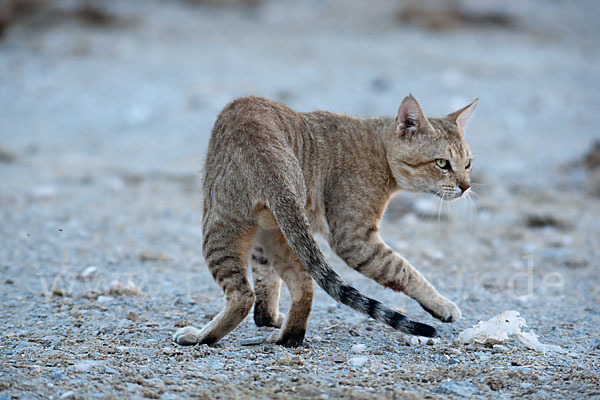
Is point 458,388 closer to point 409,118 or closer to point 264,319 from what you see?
point 264,319

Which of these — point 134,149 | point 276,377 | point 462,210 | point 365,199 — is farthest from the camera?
point 134,149

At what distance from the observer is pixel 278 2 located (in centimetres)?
1675

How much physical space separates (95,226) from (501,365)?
15.1 feet

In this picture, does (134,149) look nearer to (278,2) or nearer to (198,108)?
(198,108)

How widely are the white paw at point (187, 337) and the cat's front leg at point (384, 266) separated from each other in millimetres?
968

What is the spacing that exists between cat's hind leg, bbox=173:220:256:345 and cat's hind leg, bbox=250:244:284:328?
21.7 inches

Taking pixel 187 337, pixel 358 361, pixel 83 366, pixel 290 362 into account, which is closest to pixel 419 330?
pixel 358 361

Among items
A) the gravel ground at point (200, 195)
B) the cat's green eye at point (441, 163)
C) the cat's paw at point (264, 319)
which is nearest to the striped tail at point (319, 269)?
the gravel ground at point (200, 195)

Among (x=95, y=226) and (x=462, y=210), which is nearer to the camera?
(x=95, y=226)

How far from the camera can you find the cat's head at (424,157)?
4445mm

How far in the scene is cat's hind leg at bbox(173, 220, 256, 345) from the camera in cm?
377

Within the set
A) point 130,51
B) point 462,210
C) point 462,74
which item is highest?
point 462,74

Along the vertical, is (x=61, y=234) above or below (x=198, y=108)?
below

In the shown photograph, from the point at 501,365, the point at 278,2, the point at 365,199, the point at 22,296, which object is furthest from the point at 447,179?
the point at 278,2
